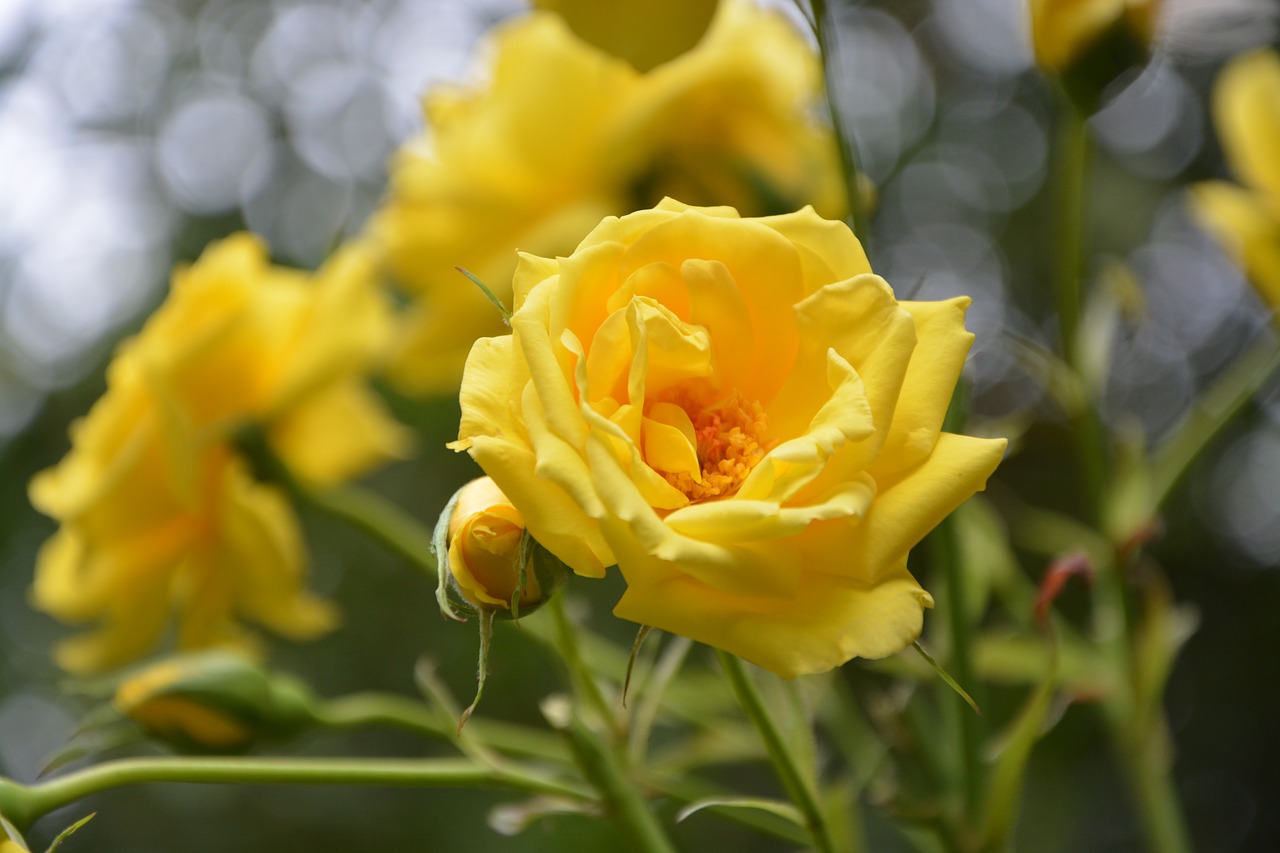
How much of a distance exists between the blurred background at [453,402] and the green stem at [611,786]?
0.78m

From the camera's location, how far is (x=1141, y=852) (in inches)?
67.9

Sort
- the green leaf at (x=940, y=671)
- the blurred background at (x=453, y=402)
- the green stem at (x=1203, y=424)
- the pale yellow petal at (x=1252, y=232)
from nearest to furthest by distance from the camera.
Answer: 1. the green leaf at (x=940, y=671)
2. the green stem at (x=1203, y=424)
3. the pale yellow petal at (x=1252, y=232)
4. the blurred background at (x=453, y=402)

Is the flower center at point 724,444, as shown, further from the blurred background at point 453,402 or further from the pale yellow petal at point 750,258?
the blurred background at point 453,402

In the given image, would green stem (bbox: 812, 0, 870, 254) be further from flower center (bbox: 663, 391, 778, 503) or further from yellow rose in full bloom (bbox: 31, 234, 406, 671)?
yellow rose in full bloom (bbox: 31, 234, 406, 671)

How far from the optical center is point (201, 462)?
2.05 feet

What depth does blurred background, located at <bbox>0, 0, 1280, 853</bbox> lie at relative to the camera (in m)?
1.50

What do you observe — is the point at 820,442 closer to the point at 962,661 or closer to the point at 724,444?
the point at 724,444

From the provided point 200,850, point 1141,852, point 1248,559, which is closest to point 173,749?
point 200,850

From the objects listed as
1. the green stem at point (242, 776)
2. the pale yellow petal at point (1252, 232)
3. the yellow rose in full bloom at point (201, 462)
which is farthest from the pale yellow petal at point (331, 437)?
the pale yellow petal at point (1252, 232)

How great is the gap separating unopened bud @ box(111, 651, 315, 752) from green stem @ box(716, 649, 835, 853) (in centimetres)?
25

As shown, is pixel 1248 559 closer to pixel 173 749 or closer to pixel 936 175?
pixel 936 175

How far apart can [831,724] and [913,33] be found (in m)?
2.07

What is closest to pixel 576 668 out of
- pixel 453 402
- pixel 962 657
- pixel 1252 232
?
pixel 962 657

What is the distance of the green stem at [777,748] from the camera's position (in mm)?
319
